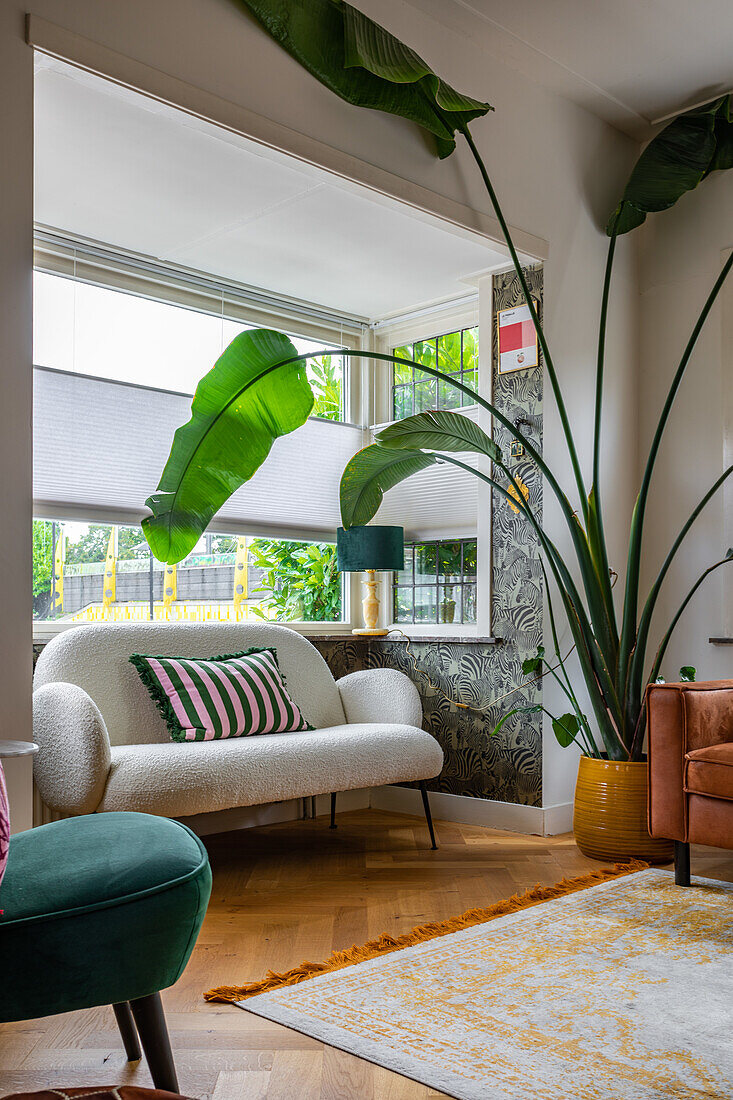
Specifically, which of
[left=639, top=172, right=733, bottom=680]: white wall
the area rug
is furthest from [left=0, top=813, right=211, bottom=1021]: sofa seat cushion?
[left=639, top=172, right=733, bottom=680]: white wall

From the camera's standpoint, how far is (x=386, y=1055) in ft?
5.89

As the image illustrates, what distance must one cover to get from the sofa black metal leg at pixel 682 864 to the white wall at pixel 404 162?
82 centimetres

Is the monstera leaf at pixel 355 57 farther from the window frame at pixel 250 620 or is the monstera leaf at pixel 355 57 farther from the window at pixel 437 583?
the window at pixel 437 583

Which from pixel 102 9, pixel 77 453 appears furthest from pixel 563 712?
pixel 102 9

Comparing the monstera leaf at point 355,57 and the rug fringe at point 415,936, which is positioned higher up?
the monstera leaf at point 355,57

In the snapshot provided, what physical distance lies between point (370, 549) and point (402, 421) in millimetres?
822

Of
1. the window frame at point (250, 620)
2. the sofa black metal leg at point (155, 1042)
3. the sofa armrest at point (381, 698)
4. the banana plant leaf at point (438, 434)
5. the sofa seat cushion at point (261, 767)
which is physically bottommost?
the sofa black metal leg at point (155, 1042)

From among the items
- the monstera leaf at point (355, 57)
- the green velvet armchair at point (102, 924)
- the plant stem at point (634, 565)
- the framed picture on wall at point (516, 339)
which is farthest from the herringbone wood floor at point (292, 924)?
the monstera leaf at point (355, 57)

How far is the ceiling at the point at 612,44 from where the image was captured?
3.41 metres

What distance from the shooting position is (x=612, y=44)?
3.63m

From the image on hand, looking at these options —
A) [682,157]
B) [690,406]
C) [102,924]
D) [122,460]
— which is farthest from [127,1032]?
[682,157]

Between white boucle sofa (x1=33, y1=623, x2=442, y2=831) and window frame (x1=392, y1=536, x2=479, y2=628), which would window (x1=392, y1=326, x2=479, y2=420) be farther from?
white boucle sofa (x1=33, y1=623, x2=442, y2=831)

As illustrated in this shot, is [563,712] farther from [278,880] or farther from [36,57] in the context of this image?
[36,57]

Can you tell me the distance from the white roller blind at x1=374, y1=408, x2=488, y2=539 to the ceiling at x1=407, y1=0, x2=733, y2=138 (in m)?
1.39
